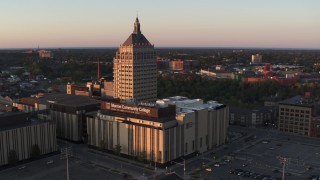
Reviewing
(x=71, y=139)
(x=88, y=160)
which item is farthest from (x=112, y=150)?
(x=71, y=139)

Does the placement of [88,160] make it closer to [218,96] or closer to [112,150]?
[112,150]

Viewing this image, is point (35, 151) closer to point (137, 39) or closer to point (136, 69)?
point (136, 69)

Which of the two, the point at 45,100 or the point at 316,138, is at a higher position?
the point at 45,100

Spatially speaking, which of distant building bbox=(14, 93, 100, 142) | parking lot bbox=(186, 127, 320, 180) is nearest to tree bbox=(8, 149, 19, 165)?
distant building bbox=(14, 93, 100, 142)

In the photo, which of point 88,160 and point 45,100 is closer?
point 88,160

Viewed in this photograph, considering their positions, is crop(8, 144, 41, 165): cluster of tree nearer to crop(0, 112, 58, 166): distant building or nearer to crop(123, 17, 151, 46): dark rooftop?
crop(0, 112, 58, 166): distant building

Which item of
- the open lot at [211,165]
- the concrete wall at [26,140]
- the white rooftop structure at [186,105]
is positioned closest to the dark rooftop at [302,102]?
the open lot at [211,165]
